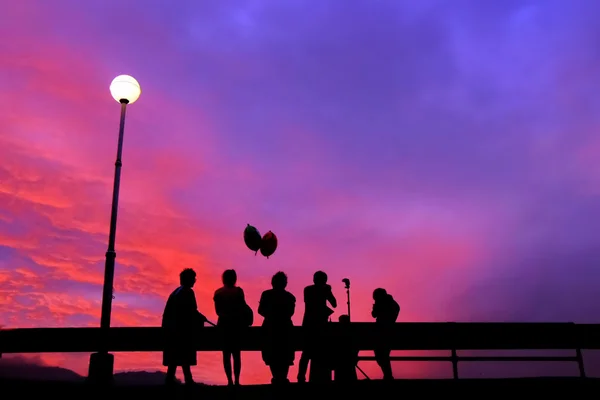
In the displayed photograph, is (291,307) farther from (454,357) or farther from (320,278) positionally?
(454,357)

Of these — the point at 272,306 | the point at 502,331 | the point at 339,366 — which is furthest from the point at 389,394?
the point at 502,331

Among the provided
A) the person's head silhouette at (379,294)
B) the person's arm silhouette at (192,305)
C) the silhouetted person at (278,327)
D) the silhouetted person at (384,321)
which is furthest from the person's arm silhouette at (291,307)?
the person's head silhouette at (379,294)

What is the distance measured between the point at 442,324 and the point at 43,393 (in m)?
6.98

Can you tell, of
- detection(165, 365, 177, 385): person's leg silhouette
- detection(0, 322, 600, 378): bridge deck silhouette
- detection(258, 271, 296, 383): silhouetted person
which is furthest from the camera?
detection(0, 322, 600, 378): bridge deck silhouette

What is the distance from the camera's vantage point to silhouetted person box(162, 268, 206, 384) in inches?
370

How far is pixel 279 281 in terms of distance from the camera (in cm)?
1020

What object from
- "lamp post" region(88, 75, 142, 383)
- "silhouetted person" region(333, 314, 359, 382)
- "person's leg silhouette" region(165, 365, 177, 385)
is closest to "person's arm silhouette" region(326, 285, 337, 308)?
"silhouetted person" region(333, 314, 359, 382)

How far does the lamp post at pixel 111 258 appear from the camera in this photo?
1028 centimetres

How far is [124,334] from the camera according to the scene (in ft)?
35.7

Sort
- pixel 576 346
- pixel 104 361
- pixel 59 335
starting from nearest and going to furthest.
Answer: pixel 104 361, pixel 59 335, pixel 576 346

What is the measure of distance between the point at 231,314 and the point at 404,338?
342 centimetres

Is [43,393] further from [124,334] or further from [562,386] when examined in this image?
[562,386]

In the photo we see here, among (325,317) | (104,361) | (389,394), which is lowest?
(389,394)

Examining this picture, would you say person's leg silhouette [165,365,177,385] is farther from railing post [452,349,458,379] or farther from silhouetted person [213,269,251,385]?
railing post [452,349,458,379]
